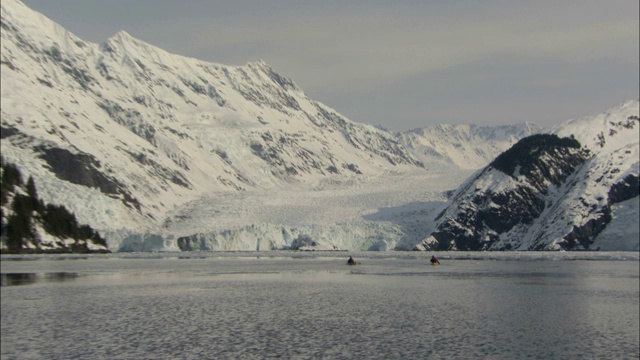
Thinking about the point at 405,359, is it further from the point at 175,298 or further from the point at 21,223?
the point at 21,223

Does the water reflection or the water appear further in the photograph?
the water reflection

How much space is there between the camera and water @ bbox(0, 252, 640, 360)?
42.1m

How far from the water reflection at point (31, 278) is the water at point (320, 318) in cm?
53

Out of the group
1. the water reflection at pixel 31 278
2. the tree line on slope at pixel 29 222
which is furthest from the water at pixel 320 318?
the tree line on slope at pixel 29 222

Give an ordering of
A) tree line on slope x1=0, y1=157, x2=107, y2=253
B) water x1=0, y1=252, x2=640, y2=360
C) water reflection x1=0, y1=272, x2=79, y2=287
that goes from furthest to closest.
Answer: tree line on slope x1=0, y1=157, x2=107, y2=253
water reflection x1=0, y1=272, x2=79, y2=287
water x1=0, y1=252, x2=640, y2=360

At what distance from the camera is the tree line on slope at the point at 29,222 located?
157 m

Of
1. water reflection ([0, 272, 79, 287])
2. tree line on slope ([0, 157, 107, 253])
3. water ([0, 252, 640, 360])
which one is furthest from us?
tree line on slope ([0, 157, 107, 253])

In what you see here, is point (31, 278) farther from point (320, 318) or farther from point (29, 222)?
point (29, 222)

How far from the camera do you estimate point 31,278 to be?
8881 centimetres

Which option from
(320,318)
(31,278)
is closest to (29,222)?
(31,278)

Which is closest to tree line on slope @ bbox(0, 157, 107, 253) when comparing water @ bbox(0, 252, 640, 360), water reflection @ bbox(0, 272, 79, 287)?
water reflection @ bbox(0, 272, 79, 287)

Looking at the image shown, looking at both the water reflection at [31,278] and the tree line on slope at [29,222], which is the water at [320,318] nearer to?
the water reflection at [31,278]

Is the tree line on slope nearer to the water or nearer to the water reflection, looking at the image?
the water reflection

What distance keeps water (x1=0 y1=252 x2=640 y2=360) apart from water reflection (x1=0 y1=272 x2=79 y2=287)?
1.73 feet
